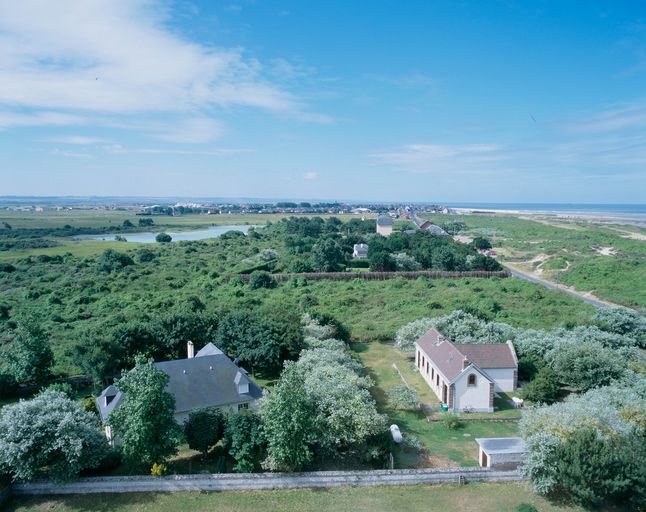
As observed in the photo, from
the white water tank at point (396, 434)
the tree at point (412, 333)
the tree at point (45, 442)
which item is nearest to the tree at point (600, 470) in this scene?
the white water tank at point (396, 434)

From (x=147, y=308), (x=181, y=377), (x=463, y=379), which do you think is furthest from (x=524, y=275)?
(x=181, y=377)

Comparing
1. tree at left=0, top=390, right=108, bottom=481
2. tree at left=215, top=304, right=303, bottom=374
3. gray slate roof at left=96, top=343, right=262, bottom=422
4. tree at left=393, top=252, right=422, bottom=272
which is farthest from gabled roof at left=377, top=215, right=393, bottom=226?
tree at left=0, top=390, right=108, bottom=481

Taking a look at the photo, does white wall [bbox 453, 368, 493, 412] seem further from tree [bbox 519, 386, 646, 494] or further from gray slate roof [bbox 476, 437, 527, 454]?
tree [bbox 519, 386, 646, 494]

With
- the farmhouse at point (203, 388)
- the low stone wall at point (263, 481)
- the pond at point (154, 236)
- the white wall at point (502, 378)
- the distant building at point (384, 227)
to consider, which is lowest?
the low stone wall at point (263, 481)

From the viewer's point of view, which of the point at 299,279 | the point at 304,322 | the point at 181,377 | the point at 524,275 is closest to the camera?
the point at 181,377

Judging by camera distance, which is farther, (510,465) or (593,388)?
(593,388)

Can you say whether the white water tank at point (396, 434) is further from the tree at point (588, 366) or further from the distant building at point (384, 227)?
the distant building at point (384, 227)

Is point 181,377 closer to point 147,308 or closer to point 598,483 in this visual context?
point 598,483
